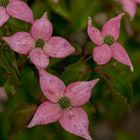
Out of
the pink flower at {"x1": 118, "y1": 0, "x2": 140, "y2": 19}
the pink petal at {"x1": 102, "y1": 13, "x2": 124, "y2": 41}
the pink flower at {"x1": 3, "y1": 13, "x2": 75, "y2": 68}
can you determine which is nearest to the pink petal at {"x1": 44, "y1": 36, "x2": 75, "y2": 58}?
the pink flower at {"x1": 3, "y1": 13, "x2": 75, "y2": 68}

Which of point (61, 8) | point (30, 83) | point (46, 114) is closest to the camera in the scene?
point (46, 114)

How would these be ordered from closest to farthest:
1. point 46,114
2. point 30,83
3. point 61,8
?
point 46,114 → point 30,83 → point 61,8

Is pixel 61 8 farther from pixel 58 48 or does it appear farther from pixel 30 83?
pixel 58 48

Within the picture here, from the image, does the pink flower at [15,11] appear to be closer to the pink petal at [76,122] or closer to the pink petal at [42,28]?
the pink petal at [42,28]

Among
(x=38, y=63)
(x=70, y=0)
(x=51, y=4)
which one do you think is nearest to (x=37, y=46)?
(x=38, y=63)

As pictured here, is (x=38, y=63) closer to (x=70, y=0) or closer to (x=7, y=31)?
(x=7, y=31)

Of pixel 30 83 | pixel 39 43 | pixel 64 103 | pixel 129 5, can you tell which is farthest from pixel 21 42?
pixel 129 5
